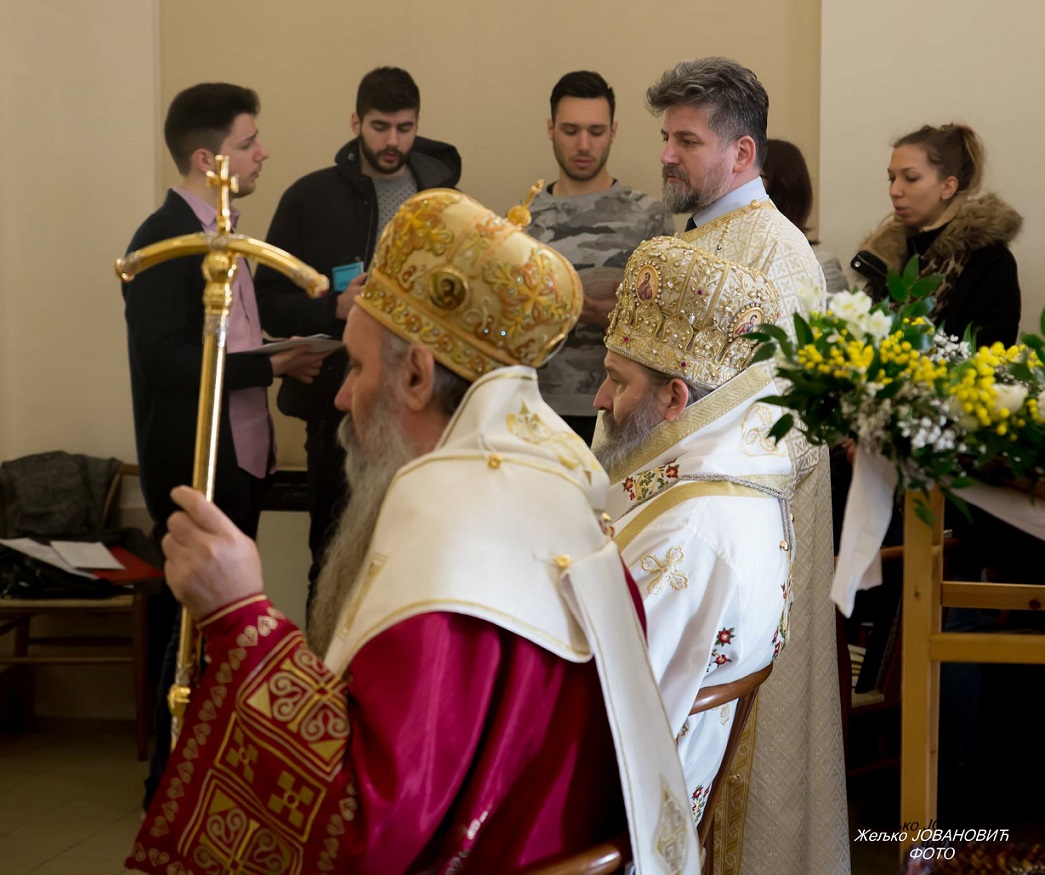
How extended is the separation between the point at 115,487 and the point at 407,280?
3885 mm

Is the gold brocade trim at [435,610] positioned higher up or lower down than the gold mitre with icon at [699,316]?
lower down

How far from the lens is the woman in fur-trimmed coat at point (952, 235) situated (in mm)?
4000

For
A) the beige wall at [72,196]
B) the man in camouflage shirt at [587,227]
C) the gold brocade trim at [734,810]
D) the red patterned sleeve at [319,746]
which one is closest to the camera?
the red patterned sleeve at [319,746]

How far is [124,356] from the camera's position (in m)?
5.27

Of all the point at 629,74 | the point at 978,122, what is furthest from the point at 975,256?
the point at 629,74

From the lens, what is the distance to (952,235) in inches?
160

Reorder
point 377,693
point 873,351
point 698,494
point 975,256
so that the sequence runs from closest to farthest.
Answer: point 377,693
point 873,351
point 698,494
point 975,256

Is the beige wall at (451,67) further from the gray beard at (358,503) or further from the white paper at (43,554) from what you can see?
the gray beard at (358,503)

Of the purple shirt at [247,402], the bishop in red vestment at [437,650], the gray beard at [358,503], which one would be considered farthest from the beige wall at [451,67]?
the bishop in red vestment at [437,650]

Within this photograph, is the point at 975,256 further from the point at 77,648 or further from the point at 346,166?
the point at 77,648

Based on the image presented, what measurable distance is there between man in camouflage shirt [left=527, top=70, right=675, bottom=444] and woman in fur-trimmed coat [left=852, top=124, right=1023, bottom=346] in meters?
0.83

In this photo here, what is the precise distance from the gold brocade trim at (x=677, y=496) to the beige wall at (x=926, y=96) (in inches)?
108

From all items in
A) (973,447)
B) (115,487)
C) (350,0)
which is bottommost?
(115,487)

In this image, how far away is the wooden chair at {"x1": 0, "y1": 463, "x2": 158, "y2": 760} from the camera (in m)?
4.66
